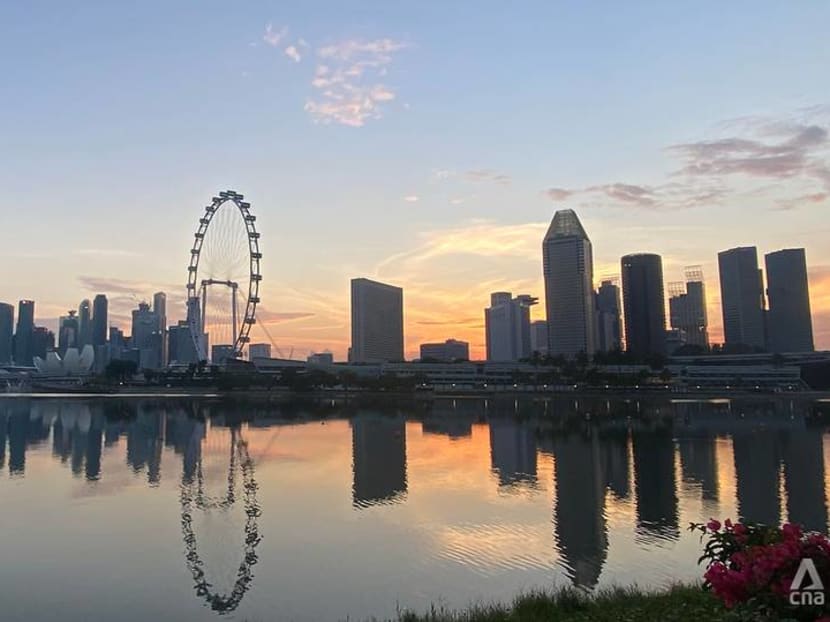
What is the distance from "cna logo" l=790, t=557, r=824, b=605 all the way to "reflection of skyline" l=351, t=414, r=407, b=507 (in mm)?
19277

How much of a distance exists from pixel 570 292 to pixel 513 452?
16065 centimetres

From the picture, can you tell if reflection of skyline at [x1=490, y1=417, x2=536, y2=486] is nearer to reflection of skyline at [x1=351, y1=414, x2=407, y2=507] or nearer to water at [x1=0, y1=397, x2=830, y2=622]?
water at [x1=0, y1=397, x2=830, y2=622]

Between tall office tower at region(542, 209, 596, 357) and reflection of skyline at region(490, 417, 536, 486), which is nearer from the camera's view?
reflection of skyline at region(490, 417, 536, 486)

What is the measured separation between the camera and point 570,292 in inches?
7589

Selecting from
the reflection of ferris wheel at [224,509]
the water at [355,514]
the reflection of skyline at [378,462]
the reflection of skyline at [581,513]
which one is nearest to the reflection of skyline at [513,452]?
the water at [355,514]

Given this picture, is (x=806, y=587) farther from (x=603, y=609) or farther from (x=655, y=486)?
(x=655, y=486)

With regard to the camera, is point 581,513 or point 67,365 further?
point 67,365

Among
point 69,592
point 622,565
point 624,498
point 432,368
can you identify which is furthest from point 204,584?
point 432,368

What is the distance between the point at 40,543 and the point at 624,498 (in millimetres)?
18527

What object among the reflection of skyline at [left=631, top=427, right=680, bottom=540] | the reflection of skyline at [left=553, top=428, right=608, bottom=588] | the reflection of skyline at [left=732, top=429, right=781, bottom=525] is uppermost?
the reflection of skyline at [left=553, top=428, right=608, bottom=588]

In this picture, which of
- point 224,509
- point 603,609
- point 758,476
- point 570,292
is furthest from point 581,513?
point 570,292

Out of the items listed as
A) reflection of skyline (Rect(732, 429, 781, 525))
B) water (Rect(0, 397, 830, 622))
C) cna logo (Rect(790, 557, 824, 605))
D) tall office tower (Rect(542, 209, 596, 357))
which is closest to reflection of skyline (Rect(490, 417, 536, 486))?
water (Rect(0, 397, 830, 622))

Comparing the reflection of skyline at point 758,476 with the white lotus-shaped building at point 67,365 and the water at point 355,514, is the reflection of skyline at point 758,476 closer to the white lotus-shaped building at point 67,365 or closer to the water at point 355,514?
the water at point 355,514

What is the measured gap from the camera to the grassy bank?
324 inches
